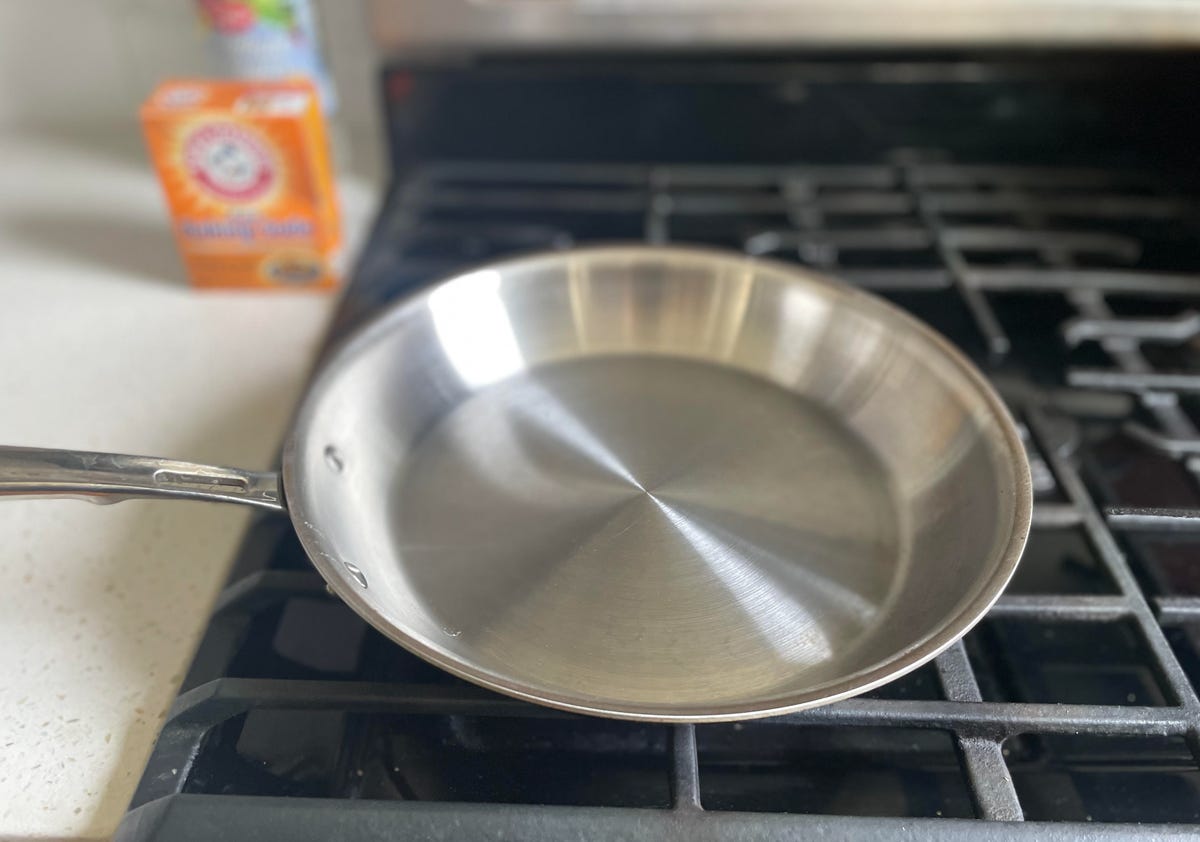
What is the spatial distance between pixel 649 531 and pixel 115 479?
0.70 feet

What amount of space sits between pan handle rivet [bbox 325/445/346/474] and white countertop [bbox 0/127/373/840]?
0.05m

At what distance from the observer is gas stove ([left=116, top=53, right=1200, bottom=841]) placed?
32 cm

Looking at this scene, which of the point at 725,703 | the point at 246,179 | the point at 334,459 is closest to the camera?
the point at 725,703

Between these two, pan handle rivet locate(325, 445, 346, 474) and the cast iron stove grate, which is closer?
the cast iron stove grate

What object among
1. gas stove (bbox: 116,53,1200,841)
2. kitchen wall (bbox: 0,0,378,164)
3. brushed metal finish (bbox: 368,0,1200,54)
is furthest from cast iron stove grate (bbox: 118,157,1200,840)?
kitchen wall (bbox: 0,0,378,164)

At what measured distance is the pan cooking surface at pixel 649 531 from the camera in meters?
0.37

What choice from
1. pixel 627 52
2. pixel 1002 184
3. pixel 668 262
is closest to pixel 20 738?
pixel 668 262

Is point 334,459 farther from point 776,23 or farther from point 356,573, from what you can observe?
point 776,23

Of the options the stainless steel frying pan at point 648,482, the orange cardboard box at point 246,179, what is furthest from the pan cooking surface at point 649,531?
the orange cardboard box at point 246,179

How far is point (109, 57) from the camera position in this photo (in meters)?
0.71

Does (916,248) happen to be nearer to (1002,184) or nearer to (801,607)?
(1002,184)

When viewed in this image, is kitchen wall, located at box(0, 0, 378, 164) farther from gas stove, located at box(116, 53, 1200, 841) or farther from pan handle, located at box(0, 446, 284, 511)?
pan handle, located at box(0, 446, 284, 511)

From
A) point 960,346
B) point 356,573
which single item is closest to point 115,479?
point 356,573

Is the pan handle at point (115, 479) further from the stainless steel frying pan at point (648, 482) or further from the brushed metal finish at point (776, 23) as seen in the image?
the brushed metal finish at point (776, 23)
